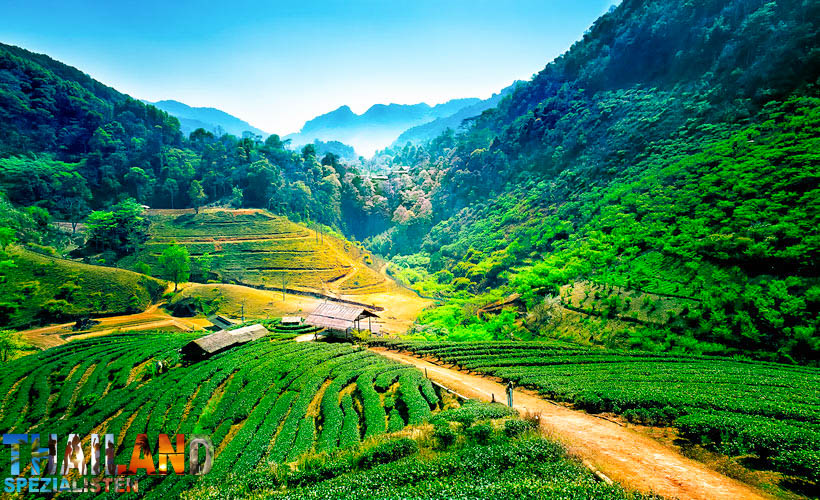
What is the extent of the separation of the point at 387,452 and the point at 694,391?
1890 centimetres

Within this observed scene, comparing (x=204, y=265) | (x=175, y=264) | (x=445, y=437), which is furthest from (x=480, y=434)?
(x=204, y=265)

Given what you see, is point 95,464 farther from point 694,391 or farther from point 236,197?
point 236,197

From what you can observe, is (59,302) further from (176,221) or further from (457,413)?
(457,413)

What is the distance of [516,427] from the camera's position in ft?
51.9

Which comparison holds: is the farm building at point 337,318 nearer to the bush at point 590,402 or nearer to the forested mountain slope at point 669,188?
the forested mountain slope at point 669,188

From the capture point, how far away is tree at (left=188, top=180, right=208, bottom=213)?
123 m

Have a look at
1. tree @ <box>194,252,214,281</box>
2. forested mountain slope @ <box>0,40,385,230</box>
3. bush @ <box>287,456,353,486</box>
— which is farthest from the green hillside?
bush @ <box>287,456,353,486</box>

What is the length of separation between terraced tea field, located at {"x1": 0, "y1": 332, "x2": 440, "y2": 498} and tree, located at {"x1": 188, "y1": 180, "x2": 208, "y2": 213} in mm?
100968

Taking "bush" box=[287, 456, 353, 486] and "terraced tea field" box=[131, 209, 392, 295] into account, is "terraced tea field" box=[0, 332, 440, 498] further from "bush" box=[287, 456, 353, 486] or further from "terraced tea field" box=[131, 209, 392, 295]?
"terraced tea field" box=[131, 209, 392, 295]

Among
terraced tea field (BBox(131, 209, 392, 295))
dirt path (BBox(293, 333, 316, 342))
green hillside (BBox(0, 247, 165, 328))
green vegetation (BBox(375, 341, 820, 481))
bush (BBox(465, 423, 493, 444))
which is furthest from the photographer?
terraced tea field (BBox(131, 209, 392, 295))

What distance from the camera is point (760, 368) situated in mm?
24344

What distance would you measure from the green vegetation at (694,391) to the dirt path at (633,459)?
1.64 m

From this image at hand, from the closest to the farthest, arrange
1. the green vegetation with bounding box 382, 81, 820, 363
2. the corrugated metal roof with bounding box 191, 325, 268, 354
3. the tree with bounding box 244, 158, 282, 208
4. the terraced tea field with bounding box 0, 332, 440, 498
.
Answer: the terraced tea field with bounding box 0, 332, 440, 498 → the green vegetation with bounding box 382, 81, 820, 363 → the corrugated metal roof with bounding box 191, 325, 268, 354 → the tree with bounding box 244, 158, 282, 208

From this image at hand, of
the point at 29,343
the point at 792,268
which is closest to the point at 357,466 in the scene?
the point at 792,268
